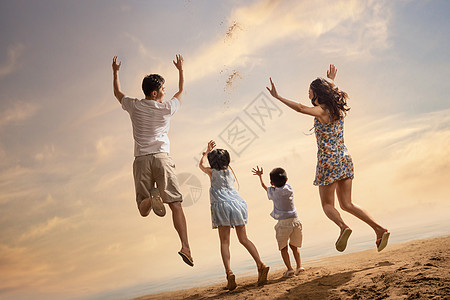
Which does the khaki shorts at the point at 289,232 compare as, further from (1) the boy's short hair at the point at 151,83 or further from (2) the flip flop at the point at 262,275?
(1) the boy's short hair at the point at 151,83

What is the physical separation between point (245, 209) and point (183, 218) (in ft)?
2.92

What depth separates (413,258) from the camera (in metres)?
5.89

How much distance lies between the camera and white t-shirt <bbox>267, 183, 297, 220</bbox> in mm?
6547

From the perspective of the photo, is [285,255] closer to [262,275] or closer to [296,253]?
[296,253]

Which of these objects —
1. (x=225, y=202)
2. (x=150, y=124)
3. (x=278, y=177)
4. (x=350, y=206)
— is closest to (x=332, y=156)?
(x=350, y=206)

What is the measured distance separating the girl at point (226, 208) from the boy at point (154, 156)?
1.60 ft

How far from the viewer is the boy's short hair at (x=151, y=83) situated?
6.38m

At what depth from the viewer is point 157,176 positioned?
6.21 meters

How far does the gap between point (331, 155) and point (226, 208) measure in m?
1.61

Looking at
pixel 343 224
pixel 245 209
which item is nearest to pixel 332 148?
pixel 343 224

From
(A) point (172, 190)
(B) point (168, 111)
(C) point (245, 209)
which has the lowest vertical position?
(C) point (245, 209)

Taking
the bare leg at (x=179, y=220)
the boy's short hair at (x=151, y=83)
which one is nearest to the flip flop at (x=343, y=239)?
the bare leg at (x=179, y=220)

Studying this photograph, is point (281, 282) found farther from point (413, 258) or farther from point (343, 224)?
point (413, 258)

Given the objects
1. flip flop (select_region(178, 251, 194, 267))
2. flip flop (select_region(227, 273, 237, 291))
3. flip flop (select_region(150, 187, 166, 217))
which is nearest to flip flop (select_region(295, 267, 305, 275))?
flip flop (select_region(227, 273, 237, 291))
